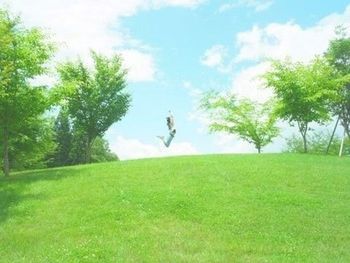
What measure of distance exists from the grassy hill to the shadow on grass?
0.06 m

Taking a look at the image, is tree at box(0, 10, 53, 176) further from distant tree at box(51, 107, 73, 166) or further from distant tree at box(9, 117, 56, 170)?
distant tree at box(51, 107, 73, 166)

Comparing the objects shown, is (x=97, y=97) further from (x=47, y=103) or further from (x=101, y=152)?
(x=101, y=152)

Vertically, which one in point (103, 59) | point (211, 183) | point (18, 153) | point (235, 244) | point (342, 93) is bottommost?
point (235, 244)

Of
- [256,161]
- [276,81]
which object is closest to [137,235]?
[256,161]

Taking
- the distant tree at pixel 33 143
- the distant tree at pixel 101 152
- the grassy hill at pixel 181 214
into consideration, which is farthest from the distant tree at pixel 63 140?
the grassy hill at pixel 181 214

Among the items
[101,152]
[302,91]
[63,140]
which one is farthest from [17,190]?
[101,152]

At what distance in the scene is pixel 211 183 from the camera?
90.9 feet

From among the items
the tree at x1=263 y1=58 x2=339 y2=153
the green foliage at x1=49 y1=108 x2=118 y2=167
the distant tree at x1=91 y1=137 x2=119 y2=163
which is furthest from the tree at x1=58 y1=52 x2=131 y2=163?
the distant tree at x1=91 y1=137 x2=119 y2=163

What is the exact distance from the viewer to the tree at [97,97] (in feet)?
198

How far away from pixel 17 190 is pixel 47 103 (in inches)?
328

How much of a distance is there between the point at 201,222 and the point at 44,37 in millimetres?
19705

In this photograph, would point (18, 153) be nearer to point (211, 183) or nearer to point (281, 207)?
point (211, 183)

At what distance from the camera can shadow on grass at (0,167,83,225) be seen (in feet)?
80.2

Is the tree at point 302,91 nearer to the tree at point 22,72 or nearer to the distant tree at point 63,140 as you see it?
the tree at point 22,72
